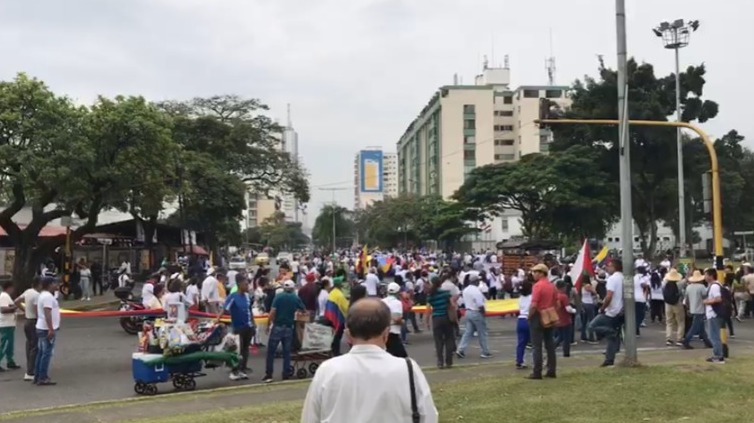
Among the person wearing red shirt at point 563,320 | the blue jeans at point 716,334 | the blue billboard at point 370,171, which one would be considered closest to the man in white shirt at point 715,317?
the blue jeans at point 716,334

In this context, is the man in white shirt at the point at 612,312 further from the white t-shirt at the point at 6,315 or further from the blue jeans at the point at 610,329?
the white t-shirt at the point at 6,315

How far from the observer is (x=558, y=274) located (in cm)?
2039

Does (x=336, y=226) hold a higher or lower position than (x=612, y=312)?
higher

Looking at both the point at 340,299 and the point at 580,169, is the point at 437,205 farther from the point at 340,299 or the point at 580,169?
the point at 340,299

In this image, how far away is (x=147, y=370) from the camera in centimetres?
1178

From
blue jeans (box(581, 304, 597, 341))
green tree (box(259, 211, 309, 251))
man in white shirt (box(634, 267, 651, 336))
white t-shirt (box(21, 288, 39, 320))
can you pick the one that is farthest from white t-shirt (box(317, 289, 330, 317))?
green tree (box(259, 211, 309, 251))

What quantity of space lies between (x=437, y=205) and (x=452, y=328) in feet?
199

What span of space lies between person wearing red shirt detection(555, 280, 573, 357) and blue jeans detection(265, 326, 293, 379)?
4412 mm

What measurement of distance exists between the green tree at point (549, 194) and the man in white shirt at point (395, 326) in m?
35.4

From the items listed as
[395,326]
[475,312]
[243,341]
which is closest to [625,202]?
[475,312]

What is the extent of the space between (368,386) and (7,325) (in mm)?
12442

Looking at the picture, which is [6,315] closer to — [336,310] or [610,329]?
[336,310]

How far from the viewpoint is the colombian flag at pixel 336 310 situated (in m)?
14.1

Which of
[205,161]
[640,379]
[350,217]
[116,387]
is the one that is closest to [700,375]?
[640,379]
